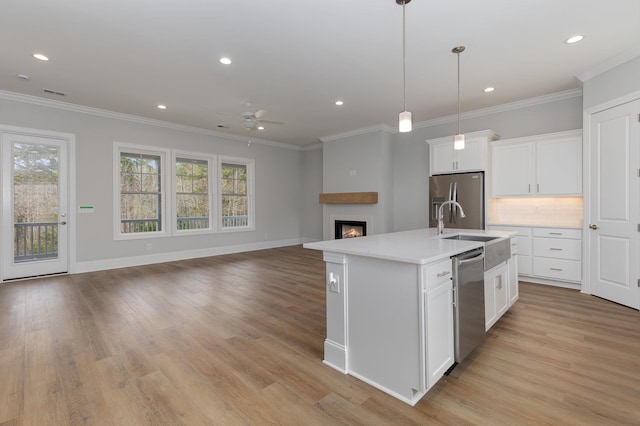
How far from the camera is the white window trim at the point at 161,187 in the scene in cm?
560

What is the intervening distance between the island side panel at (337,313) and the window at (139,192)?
5174mm

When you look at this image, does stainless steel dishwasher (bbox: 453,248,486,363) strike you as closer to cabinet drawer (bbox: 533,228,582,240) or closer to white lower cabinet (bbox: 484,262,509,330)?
white lower cabinet (bbox: 484,262,509,330)

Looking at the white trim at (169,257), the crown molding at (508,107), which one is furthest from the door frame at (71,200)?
the crown molding at (508,107)

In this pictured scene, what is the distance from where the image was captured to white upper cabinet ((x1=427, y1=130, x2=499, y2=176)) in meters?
4.93

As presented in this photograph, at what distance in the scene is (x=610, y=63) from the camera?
3580 millimetres

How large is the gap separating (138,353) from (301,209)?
6.71 meters

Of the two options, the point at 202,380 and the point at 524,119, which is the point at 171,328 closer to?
the point at 202,380

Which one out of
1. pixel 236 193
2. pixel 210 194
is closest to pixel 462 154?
pixel 236 193

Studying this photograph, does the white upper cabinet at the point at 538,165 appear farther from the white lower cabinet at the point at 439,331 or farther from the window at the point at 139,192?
the window at the point at 139,192

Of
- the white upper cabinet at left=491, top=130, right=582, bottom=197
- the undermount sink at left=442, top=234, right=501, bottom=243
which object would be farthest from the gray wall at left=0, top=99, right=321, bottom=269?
the undermount sink at left=442, top=234, right=501, bottom=243

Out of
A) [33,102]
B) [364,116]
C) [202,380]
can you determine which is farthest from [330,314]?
[33,102]

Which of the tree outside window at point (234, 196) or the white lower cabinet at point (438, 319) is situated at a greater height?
the tree outside window at point (234, 196)

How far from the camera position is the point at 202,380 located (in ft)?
→ 6.61

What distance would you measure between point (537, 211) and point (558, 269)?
104 cm
